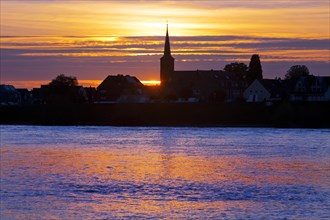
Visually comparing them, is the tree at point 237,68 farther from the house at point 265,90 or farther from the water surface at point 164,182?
the water surface at point 164,182

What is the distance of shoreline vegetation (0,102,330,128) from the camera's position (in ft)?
300

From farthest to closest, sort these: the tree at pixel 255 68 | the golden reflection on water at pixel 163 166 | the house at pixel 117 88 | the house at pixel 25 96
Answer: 1. the house at pixel 25 96
2. the house at pixel 117 88
3. the tree at pixel 255 68
4. the golden reflection on water at pixel 163 166

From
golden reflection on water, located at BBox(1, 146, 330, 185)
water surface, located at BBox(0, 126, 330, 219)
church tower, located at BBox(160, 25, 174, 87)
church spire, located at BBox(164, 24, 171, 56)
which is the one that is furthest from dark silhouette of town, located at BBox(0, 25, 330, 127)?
golden reflection on water, located at BBox(1, 146, 330, 185)

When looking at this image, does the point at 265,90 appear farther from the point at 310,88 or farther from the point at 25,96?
the point at 25,96

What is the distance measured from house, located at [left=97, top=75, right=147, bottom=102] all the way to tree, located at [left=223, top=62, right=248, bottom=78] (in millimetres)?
20973

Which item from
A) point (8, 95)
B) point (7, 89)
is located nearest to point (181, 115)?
point (8, 95)

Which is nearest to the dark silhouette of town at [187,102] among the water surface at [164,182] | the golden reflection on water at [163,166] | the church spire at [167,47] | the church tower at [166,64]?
the church tower at [166,64]

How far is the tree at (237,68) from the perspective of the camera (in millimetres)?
163950

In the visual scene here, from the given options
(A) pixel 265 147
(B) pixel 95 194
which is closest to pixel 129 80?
(A) pixel 265 147

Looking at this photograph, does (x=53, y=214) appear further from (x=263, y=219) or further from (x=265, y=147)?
(x=265, y=147)

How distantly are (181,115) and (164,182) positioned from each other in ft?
229

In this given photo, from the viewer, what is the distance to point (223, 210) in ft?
84.6

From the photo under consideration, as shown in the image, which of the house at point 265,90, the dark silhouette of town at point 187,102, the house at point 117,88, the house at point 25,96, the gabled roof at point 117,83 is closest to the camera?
the dark silhouette of town at point 187,102

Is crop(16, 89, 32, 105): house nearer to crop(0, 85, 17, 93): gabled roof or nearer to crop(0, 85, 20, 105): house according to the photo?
crop(0, 85, 17, 93): gabled roof
